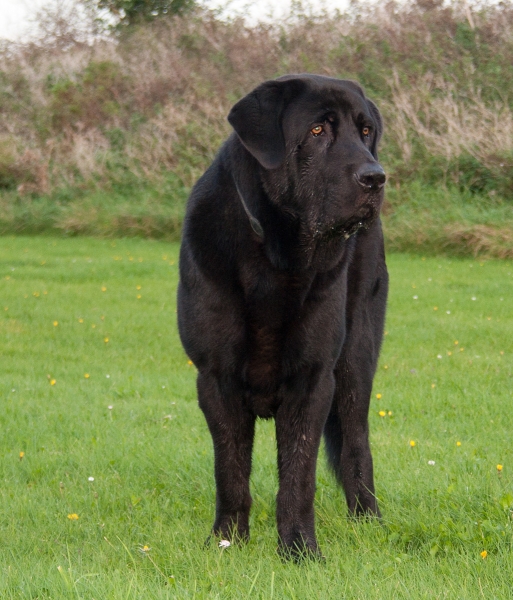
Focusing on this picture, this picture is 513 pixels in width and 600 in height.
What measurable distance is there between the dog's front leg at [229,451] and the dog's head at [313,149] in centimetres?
76

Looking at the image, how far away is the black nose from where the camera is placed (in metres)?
2.97

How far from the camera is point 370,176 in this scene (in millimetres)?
2965

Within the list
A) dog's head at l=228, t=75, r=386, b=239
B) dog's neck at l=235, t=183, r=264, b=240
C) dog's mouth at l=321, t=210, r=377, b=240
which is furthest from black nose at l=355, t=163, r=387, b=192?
dog's neck at l=235, t=183, r=264, b=240

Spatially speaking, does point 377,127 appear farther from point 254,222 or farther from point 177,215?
point 177,215

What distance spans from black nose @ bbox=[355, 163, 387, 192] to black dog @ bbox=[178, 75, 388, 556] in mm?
20

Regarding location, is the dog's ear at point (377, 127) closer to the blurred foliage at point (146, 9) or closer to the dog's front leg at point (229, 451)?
the dog's front leg at point (229, 451)

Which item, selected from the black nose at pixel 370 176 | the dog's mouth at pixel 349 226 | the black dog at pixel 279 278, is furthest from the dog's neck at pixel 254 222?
the black nose at pixel 370 176

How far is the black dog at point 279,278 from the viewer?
10.2ft

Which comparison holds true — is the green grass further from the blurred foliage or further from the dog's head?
the dog's head

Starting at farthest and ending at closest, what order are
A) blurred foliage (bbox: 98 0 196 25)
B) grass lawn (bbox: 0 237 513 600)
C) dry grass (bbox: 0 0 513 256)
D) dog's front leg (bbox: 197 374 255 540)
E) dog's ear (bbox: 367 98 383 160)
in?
blurred foliage (bbox: 98 0 196 25) → dry grass (bbox: 0 0 513 256) → dog's ear (bbox: 367 98 383 160) → dog's front leg (bbox: 197 374 255 540) → grass lawn (bbox: 0 237 513 600)

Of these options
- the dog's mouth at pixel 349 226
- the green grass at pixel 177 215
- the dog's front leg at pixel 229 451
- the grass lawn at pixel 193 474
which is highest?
the dog's mouth at pixel 349 226

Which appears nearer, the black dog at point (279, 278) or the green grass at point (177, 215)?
the black dog at point (279, 278)

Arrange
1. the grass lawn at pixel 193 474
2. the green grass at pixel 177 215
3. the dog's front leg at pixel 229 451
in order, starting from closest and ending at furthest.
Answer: the grass lawn at pixel 193 474 < the dog's front leg at pixel 229 451 < the green grass at pixel 177 215

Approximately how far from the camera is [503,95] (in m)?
17.9
